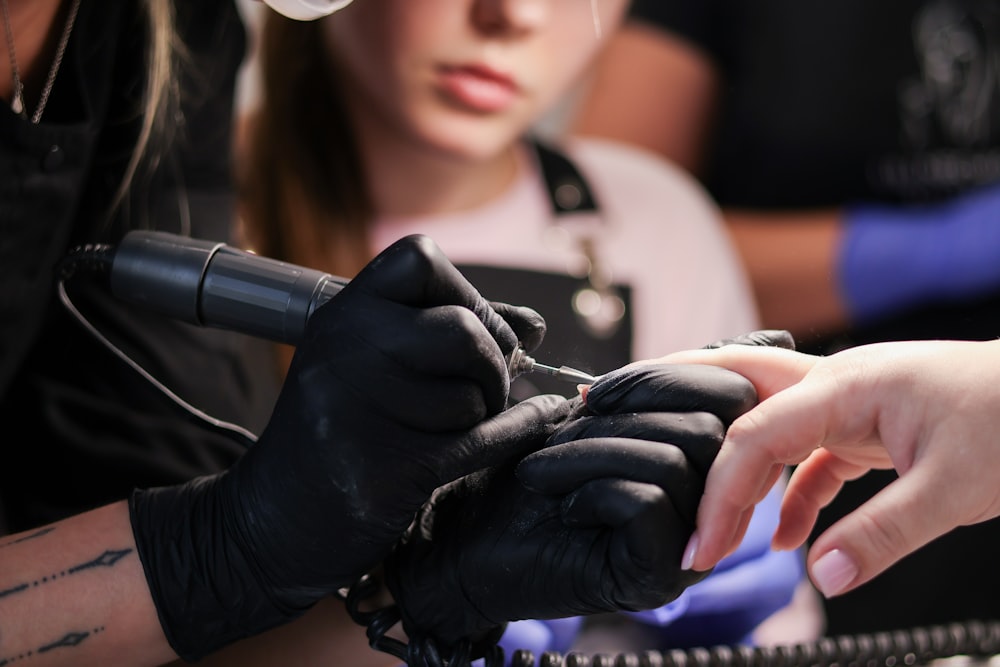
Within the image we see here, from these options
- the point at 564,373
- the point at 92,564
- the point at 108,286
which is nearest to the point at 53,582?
the point at 92,564

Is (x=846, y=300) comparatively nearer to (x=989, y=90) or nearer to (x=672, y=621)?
(x=989, y=90)

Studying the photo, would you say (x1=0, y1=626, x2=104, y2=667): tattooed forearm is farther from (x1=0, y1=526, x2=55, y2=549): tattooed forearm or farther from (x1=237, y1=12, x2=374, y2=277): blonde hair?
(x1=237, y1=12, x2=374, y2=277): blonde hair

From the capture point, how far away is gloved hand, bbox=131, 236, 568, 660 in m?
0.39

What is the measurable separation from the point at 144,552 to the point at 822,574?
1.01ft

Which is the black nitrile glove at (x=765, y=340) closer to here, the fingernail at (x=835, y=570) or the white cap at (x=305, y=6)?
the fingernail at (x=835, y=570)

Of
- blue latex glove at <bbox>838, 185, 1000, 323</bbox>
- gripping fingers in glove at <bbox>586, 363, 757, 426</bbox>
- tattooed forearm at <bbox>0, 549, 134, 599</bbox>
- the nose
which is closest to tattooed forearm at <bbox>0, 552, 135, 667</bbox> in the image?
tattooed forearm at <bbox>0, 549, 134, 599</bbox>

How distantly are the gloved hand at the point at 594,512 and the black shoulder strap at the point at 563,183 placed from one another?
373 millimetres

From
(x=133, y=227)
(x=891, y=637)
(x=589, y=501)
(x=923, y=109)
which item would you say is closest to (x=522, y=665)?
(x=589, y=501)

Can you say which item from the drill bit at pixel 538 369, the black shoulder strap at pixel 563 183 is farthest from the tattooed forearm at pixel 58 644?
the black shoulder strap at pixel 563 183

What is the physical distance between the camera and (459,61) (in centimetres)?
62

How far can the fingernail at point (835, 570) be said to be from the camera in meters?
0.39

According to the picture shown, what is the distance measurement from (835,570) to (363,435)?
0.19 m

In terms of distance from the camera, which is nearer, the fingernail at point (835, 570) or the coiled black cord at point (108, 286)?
the fingernail at point (835, 570)

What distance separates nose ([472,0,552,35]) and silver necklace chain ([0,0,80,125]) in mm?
229
